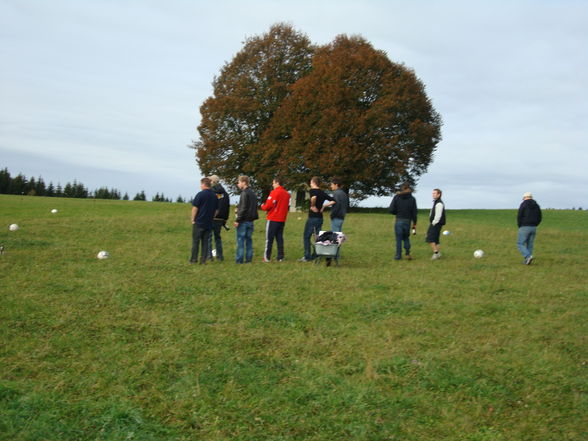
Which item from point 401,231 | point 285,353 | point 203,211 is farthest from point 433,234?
point 285,353

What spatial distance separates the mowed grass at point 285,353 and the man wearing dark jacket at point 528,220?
2.37 m

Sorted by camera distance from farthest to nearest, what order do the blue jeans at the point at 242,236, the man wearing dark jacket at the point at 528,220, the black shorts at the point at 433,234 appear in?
1. the black shorts at the point at 433,234
2. the man wearing dark jacket at the point at 528,220
3. the blue jeans at the point at 242,236

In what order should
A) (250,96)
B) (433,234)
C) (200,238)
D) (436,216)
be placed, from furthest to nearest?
(250,96)
(433,234)
(436,216)
(200,238)

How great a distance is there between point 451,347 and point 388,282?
4304 millimetres

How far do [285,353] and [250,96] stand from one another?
3475 cm

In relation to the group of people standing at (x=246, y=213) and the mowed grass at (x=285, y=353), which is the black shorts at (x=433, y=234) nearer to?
the mowed grass at (x=285, y=353)

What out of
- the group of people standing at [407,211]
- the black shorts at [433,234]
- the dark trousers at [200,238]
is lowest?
the dark trousers at [200,238]

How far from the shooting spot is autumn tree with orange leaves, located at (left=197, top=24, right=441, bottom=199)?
113ft

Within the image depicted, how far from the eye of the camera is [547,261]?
1683 centimetres

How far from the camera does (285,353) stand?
24.1 ft

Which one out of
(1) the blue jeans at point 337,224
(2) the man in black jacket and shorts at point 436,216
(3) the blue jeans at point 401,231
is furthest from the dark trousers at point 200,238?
(2) the man in black jacket and shorts at point 436,216

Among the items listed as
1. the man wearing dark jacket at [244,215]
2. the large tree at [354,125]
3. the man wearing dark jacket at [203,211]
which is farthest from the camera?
the large tree at [354,125]

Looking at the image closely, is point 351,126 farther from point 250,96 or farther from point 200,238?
point 200,238

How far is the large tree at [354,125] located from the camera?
113 feet
